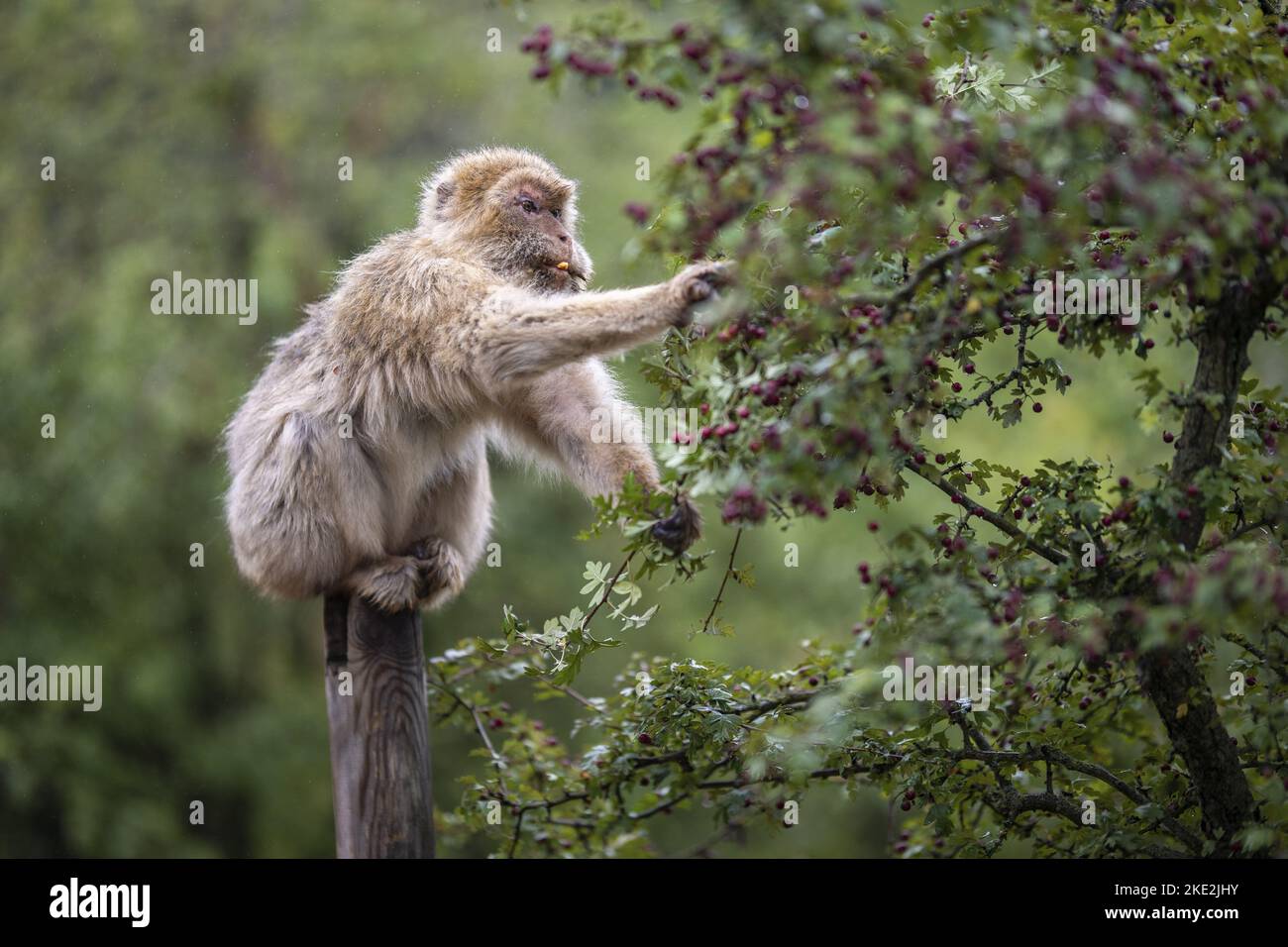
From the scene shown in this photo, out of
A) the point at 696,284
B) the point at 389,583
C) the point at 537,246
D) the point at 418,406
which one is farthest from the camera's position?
the point at 537,246

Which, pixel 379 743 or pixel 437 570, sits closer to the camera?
pixel 379 743

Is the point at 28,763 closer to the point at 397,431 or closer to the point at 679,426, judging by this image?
the point at 397,431

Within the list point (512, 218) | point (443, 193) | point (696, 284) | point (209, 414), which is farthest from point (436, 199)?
point (209, 414)

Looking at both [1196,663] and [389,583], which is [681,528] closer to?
[389,583]

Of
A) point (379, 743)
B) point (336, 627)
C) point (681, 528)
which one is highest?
point (681, 528)

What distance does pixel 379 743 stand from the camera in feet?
14.9

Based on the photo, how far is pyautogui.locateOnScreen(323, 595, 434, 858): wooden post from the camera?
448 centimetres

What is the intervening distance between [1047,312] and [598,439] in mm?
1730

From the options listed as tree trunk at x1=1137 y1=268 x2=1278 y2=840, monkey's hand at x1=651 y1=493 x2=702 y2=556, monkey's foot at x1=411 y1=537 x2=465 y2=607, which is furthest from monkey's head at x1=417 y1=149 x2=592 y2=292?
tree trunk at x1=1137 y1=268 x2=1278 y2=840

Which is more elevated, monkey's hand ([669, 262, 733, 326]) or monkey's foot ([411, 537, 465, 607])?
monkey's hand ([669, 262, 733, 326])

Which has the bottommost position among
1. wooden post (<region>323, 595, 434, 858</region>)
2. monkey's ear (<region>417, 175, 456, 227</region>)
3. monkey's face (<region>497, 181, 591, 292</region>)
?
wooden post (<region>323, 595, 434, 858</region>)

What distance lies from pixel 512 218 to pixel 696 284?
1595mm

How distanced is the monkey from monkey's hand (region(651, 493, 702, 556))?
0.62 metres

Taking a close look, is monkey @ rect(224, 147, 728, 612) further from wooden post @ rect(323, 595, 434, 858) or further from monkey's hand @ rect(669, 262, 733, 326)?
monkey's hand @ rect(669, 262, 733, 326)
